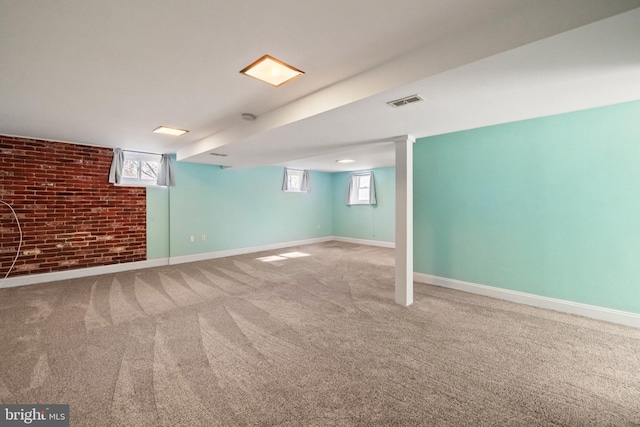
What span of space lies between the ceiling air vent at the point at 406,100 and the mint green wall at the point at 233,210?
4.93 metres

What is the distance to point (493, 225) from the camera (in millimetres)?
3453

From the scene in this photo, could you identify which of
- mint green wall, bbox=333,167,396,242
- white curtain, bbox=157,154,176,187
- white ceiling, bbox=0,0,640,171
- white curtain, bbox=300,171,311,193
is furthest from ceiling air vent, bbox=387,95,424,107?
white curtain, bbox=300,171,311,193

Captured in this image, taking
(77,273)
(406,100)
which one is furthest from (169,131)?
(406,100)

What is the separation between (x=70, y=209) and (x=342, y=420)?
544 cm

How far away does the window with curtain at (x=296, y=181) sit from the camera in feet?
24.7

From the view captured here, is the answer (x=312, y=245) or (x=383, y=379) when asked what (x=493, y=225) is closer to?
(x=383, y=379)

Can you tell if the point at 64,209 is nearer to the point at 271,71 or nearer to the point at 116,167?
the point at 116,167

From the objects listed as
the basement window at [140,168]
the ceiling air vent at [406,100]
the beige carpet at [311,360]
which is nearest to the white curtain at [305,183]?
the basement window at [140,168]

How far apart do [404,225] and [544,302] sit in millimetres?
1860

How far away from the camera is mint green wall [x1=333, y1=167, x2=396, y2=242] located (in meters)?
7.54

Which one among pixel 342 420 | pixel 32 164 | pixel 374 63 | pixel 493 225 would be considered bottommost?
pixel 342 420

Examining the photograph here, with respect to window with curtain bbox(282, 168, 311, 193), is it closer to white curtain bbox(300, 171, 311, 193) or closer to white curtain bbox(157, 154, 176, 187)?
white curtain bbox(300, 171, 311, 193)

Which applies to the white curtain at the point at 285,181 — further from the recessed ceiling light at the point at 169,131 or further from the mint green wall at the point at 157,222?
the recessed ceiling light at the point at 169,131

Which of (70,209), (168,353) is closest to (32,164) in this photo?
(70,209)
